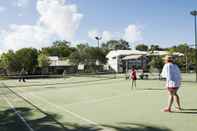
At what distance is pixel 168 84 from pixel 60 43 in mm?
125098

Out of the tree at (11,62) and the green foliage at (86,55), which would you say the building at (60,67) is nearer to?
the green foliage at (86,55)

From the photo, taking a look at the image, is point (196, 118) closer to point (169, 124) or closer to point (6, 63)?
point (169, 124)

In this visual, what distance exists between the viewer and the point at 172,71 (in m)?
10.8

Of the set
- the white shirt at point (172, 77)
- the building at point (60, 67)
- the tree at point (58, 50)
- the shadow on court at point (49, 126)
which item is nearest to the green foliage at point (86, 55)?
the building at point (60, 67)

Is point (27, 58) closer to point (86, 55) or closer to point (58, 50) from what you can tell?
point (86, 55)

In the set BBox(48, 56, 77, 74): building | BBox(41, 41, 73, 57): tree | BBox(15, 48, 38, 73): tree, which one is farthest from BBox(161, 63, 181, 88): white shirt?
BBox(41, 41, 73, 57): tree

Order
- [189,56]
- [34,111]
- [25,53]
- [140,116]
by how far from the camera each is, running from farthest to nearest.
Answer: [25,53], [189,56], [34,111], [140,116]

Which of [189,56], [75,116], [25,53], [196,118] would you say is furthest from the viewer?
[25,53]

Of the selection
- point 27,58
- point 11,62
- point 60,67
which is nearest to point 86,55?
point 60,67

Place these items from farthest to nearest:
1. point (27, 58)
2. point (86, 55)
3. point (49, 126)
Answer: point (86, 55), point (27, 58), point (49, 126)

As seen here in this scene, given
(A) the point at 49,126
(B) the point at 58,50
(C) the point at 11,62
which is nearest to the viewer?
(A) the point at 49,126

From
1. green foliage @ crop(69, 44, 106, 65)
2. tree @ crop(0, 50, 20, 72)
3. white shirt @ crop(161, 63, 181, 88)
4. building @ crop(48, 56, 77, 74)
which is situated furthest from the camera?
building @ crop(48, 56, 77, 74)

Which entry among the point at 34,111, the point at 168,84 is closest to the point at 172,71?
the point at 168,84

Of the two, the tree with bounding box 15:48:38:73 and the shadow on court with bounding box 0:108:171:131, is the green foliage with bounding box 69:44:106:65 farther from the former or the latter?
the shadow on court with bounding box 0:108:171:131
